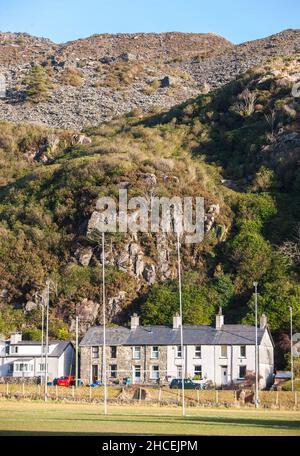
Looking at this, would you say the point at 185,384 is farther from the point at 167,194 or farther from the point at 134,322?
the point at 167,194

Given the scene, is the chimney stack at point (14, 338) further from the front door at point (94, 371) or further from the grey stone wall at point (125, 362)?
the front door at point (94, 371)

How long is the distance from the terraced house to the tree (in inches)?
3913

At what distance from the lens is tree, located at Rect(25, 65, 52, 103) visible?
611ft

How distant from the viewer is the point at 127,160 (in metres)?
124

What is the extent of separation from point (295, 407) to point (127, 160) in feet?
196

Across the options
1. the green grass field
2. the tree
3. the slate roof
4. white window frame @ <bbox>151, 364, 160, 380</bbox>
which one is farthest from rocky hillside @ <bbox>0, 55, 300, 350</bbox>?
the green grass field

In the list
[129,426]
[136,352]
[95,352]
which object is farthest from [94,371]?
[129,426]

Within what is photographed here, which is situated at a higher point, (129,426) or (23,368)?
(129,426)

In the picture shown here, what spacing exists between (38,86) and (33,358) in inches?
4125

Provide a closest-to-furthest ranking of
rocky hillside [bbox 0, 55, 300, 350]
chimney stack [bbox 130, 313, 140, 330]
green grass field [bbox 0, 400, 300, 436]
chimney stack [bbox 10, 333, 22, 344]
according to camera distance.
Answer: green grass field [bbox 0, 400, 300, 436], chimney stack [bbox 130, 313, 140, 330], chimney stack [bbox 10, 333, 22, 344], rocky hillside [bbox 0, 55, 300, 350]

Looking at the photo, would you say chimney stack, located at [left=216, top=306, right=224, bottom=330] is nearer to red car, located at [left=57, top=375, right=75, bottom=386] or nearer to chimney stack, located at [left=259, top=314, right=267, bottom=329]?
chimney stack, located at [left=259, top=314, right=267, bottom=329]

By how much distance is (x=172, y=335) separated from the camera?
91062 mm

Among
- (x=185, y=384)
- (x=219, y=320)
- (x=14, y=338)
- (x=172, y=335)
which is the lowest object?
(x=185, y=384)

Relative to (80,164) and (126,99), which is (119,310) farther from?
(126,99)
